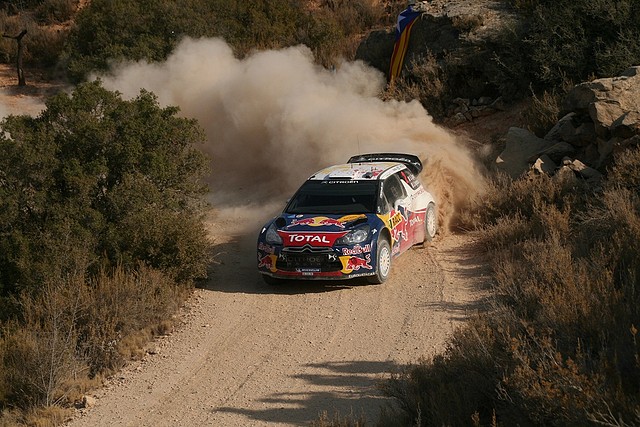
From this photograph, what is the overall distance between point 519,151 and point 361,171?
162 inches

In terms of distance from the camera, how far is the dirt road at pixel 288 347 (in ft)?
29.4

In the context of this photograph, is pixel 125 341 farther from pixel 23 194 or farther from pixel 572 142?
pixel 572 142

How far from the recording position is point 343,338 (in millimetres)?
10617

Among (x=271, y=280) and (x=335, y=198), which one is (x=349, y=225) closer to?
(x=335, y=198)

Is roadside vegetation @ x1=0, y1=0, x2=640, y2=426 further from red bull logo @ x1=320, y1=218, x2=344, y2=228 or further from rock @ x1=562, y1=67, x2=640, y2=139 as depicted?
red bull logo @ x1=320, y1=218, x2=344, y2=228

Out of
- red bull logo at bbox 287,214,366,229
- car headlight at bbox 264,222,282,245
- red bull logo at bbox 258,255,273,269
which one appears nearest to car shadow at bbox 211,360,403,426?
red bull logo at bbox 258,255,273,269

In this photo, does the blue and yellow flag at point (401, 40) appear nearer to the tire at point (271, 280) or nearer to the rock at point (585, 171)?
the rock at point (585, 171)

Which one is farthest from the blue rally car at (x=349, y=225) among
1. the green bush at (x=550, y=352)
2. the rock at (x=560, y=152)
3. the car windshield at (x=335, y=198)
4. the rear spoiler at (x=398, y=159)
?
the rock at (x=560, y=152)

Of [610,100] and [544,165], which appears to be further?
[544,165]

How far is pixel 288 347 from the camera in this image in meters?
10.5

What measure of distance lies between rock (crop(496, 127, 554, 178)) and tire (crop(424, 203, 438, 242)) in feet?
7.16

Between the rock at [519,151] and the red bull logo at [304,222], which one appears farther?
the rock at [519,151]

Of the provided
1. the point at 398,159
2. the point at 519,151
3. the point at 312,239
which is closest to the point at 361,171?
the point at 398,159

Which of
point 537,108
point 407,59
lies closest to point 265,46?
point 407,59
